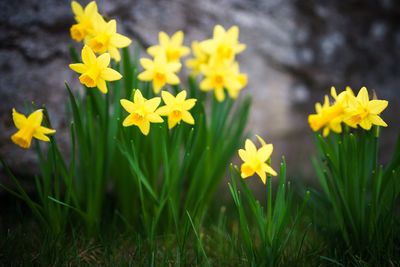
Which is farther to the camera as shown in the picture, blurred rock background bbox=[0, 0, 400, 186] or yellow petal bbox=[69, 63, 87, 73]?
blurred rock background bbox=[0, 0, 400, 186]

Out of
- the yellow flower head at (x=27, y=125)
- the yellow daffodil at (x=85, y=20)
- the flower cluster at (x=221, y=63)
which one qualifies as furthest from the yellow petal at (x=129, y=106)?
the flower cluster at (x=221, y=63)

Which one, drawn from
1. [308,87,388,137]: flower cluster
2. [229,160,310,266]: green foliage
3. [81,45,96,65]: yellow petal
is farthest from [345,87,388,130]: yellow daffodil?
[81,45,96,65]: yellow petal

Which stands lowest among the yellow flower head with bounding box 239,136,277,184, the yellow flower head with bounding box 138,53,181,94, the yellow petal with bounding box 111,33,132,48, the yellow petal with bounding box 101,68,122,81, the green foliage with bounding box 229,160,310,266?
the green foliage with bounding box 229,160,310,266

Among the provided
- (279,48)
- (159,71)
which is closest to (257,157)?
(159,71)

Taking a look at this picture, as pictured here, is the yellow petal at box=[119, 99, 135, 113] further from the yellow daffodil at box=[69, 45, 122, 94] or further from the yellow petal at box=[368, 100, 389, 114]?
the yellow petal at box=[368, 100, 389, 114]

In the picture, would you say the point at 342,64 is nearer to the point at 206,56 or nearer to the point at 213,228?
the point at 206,56

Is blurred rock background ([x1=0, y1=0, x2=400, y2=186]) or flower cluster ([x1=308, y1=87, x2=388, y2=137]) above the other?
blurred rock background ([x1=0, y1=0, x2=400, y2=186])

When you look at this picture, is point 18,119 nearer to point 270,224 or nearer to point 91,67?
point 91,67
